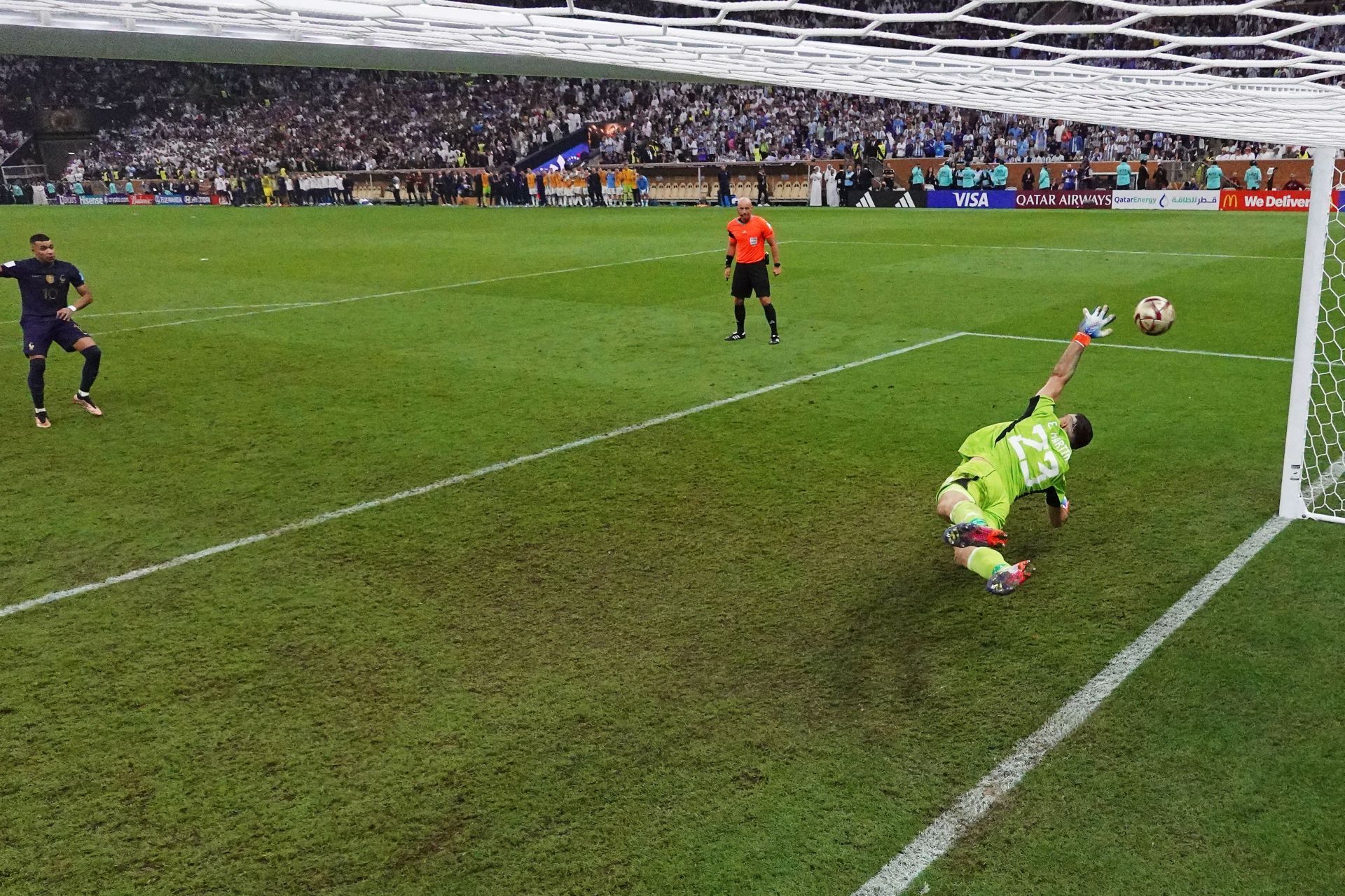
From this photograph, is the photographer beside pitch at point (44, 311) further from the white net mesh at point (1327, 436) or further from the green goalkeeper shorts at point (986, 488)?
the white net mesh at point (1327, 436)

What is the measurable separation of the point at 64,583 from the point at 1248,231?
76.4 feet

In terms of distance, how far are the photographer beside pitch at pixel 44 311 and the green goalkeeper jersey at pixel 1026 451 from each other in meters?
7.88

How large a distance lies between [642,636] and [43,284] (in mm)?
7246

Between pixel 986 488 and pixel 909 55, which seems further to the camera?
pixel 909 55

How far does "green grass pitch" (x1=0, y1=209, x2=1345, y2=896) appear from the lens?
3650 mm

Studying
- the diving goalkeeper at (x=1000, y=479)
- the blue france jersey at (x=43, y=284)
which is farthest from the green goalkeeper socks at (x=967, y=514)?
the blue france jersey at (x=43, y=284)

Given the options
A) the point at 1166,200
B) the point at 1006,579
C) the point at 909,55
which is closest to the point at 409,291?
the point at 909,55

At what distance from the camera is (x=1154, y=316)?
7004 mm

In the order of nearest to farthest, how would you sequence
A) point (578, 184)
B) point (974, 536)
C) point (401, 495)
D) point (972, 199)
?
point (974, 536)
point (401, 495)
point (972, 199)
point (578, 184)

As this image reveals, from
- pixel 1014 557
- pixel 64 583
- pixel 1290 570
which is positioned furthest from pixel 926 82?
pixel 64 583

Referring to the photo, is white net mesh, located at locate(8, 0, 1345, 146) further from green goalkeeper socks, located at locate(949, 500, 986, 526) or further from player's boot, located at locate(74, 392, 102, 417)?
player's boot, located at locate(74, 392, 102, 417)

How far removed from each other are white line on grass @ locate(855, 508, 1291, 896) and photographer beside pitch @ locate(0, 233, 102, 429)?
Result: 339 inches

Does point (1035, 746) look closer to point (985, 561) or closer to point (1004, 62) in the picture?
point (985, 561)

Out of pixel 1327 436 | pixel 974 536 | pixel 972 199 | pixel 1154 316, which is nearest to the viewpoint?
pixel 974 536
